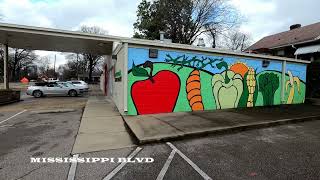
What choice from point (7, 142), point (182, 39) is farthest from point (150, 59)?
point (182, 39)

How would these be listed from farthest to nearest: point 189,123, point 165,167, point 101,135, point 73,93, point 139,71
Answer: point 73,93
point 139,71
point 189,123
point 101,135
point 165,167

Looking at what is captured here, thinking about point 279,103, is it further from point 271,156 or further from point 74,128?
point 74,128

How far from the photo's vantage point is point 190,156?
18.1ft

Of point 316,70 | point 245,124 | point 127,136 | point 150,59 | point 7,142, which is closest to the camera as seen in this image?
point 7,142

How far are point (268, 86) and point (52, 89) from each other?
17.5 meters

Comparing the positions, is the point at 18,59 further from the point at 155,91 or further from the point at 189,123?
the point at 189,123

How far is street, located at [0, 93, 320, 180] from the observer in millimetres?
4566

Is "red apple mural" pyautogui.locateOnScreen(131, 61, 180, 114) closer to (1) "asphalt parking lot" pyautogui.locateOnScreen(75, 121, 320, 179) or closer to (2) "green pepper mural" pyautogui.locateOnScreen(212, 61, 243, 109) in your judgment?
(2) "green pepper mural" pyautogui.locateOnScreen(212, 61, 243, 109)

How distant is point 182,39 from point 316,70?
70.3 feet

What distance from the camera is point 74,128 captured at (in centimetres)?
851

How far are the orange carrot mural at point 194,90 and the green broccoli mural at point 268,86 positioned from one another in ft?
13.2

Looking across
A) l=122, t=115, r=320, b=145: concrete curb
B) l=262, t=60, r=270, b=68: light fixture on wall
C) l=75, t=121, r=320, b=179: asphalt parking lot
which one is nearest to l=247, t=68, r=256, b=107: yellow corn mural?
l=262, t=60, r=270, b=68: light fixture on wall

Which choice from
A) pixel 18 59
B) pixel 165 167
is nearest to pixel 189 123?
pixel 165 167

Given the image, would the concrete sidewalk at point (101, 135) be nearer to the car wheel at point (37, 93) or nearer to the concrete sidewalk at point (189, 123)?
the concrete sidewalk at point (189, 123)
